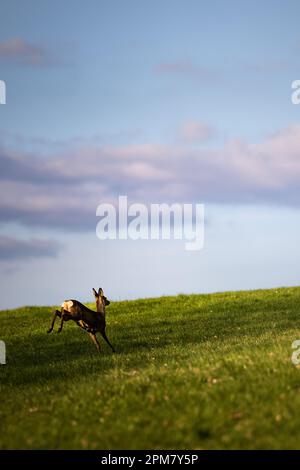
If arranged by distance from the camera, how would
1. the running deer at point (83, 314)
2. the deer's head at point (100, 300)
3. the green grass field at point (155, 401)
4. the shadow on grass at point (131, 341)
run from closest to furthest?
the green grass field at point (155, 401), the shadow on grass at point (131, 341), the running deer at point (83, 314), the deer's head at point (100, 300)

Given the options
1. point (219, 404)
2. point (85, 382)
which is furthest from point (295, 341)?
point (219, 404)

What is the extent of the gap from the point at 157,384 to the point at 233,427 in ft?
11.5

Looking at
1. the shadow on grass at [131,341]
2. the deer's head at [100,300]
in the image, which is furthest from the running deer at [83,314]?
the shadow on grass at [131,341]

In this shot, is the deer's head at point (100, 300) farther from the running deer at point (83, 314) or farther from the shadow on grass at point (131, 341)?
the shadow on grass at point (131, 341)

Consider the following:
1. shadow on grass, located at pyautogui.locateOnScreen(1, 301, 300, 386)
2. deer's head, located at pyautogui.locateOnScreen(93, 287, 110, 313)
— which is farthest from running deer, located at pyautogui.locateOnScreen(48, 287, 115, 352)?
shadow on grass, located at pyautogui.locateOnScreen(1, 301, 300, 386)

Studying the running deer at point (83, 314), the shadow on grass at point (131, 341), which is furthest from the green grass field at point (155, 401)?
the running deer at point (83, 314)

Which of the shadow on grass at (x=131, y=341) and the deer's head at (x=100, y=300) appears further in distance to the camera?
the deer's head at (x=100, y=300)

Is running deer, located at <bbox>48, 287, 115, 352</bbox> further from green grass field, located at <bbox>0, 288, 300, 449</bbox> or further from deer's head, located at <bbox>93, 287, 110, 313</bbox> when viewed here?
green grass field, located at <bbox>0, 288, 300, 449</bbox>

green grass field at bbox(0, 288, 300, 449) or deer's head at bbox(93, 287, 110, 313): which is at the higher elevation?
deer's head at bbox(93, 287, 110, 313)

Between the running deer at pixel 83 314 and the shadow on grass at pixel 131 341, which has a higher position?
the running deer at pixel 83 314

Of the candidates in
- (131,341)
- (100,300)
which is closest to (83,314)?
(100,300)

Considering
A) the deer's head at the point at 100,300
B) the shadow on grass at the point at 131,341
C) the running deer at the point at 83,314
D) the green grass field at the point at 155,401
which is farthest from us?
the deer's head at the point at 100,300

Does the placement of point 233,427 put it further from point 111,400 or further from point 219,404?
point 111,400

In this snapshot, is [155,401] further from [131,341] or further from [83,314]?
[131,341]
